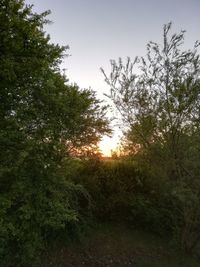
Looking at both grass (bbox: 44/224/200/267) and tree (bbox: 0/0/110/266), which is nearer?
tree (bbox: 0/0/110/266)

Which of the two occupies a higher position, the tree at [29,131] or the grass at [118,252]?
the tree at [29,131]

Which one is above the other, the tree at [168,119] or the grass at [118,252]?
the tree at [168,119]

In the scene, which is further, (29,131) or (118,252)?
(118,252)

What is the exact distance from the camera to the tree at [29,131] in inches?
302

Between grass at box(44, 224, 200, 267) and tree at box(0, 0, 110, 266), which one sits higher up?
tree at box(0, 0, 110, 266)

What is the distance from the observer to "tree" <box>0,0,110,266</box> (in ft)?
25.1

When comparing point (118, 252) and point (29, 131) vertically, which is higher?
point (29, 131)

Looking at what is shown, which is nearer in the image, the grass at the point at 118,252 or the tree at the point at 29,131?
the tree at the point at 29,131

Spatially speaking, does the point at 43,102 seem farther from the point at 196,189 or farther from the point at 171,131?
the point at 196,189

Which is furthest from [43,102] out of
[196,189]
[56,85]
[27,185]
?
[196,189]

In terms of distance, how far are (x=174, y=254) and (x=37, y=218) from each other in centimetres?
508

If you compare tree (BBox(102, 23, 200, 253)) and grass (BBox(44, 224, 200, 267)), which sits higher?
tree (BBox(102, 23, 200, 253))

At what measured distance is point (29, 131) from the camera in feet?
27.2

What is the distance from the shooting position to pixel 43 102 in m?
8.45
